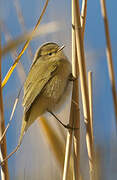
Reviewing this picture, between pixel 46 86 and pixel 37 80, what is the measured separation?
54mm

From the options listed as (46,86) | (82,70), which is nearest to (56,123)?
(46,86)

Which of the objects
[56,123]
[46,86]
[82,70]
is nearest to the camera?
[82,70]

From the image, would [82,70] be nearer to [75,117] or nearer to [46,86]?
[75,117]

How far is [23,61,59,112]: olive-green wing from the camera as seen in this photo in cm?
139

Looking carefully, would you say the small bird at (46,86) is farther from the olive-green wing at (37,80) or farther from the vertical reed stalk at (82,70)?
the vertical reed stalk at (82,70)

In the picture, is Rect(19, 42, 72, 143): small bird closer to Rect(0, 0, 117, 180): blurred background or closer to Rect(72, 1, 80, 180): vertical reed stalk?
Rect(0, 0, 117, 180): blurred background

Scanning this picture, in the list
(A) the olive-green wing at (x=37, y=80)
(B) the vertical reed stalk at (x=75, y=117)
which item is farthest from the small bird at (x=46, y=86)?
(B) the vertical reed stalk at (x=75, y=117)

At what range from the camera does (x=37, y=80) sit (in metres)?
1.44

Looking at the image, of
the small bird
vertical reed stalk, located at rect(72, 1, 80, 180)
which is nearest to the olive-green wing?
the small bird

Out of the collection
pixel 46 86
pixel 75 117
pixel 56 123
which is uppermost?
pixel 46 86

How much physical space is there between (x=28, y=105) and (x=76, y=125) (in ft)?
0.92

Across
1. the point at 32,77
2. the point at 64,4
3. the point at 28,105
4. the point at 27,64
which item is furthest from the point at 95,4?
the point at 28,105

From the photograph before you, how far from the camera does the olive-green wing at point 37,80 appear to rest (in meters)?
1.39

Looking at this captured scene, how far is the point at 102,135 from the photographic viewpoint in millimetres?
1648
